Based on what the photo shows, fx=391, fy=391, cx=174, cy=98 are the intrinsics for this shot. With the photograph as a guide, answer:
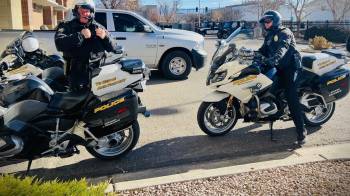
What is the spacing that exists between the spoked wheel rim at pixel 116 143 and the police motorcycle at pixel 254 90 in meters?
1.16

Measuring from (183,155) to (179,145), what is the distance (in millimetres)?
391

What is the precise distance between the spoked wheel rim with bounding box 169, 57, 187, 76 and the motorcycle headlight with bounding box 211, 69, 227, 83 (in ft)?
17.3

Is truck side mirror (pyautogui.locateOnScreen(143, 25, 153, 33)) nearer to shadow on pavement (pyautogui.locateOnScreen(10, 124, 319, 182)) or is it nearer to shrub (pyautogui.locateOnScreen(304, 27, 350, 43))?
shadow on pavement (pyautogui.locateOnScreen(10, 124, 319, 182))

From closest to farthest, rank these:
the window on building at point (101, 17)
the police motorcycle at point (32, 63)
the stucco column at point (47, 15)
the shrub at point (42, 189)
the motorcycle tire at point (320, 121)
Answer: the shrub at point (42, 189), the motorcycle tire at point (320, 121), the police motorcycle at point (32, 63), the window on building at point (101, 17), the stucco column at point (47, 15)

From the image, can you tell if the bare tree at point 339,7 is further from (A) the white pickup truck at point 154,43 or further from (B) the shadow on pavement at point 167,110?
(B) the shadow on pavement at point 167,110

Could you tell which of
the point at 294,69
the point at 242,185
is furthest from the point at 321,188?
the point at 294,69

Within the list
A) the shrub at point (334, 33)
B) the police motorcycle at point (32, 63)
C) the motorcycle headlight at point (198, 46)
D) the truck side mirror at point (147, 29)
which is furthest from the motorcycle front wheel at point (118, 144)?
the shrub at point (334, 33)

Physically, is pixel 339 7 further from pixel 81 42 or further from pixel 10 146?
pixel 10 146

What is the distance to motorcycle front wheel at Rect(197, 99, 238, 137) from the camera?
18.4ft

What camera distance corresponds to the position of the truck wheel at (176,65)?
35.4 ft

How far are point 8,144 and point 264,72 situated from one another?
11.4 feet

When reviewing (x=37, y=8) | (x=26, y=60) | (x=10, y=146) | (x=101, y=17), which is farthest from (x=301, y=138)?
(x=37, y=8)

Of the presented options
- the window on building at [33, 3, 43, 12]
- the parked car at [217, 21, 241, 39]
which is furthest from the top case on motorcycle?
the parked car at [217, 21, 241, 39]

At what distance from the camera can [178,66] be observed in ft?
35.7
